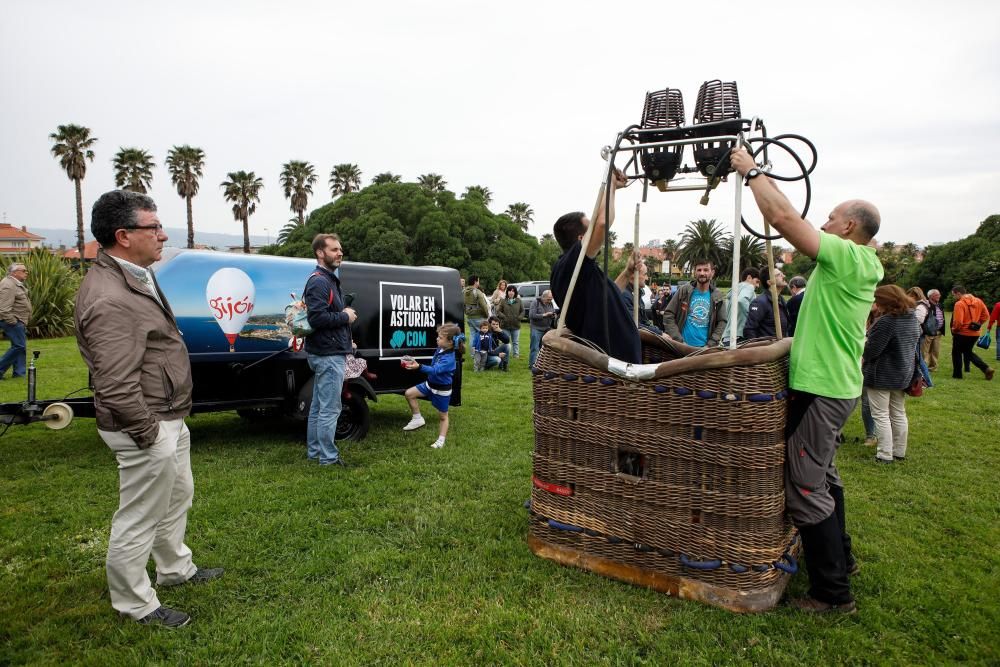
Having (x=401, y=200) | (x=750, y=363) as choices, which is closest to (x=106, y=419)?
(x=750, y=363)

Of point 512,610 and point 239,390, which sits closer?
point 512,610

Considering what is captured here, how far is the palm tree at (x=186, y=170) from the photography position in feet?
145

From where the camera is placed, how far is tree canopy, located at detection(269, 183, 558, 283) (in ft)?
118

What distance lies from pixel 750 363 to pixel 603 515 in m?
1.19

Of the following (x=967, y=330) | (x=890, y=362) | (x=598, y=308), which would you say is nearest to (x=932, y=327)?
(x=967, y=330)

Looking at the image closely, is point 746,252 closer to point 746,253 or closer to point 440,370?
point 746,253

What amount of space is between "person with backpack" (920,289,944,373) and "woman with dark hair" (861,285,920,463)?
4933mm

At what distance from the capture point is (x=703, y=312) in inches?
267

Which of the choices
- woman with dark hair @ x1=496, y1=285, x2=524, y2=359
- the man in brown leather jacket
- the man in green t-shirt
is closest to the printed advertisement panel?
the man in brown leather jacket

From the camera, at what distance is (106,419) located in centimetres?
264

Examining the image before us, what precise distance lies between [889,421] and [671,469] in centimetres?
406

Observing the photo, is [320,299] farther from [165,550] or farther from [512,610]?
[512,610]

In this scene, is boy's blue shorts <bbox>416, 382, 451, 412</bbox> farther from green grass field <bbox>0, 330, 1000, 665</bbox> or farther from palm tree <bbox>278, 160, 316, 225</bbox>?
palm tree <bbox>278, 160, 316, 225</bbox>

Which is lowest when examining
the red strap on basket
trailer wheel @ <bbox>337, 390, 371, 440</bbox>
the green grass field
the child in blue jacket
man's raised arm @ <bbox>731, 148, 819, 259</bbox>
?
the green grass field
